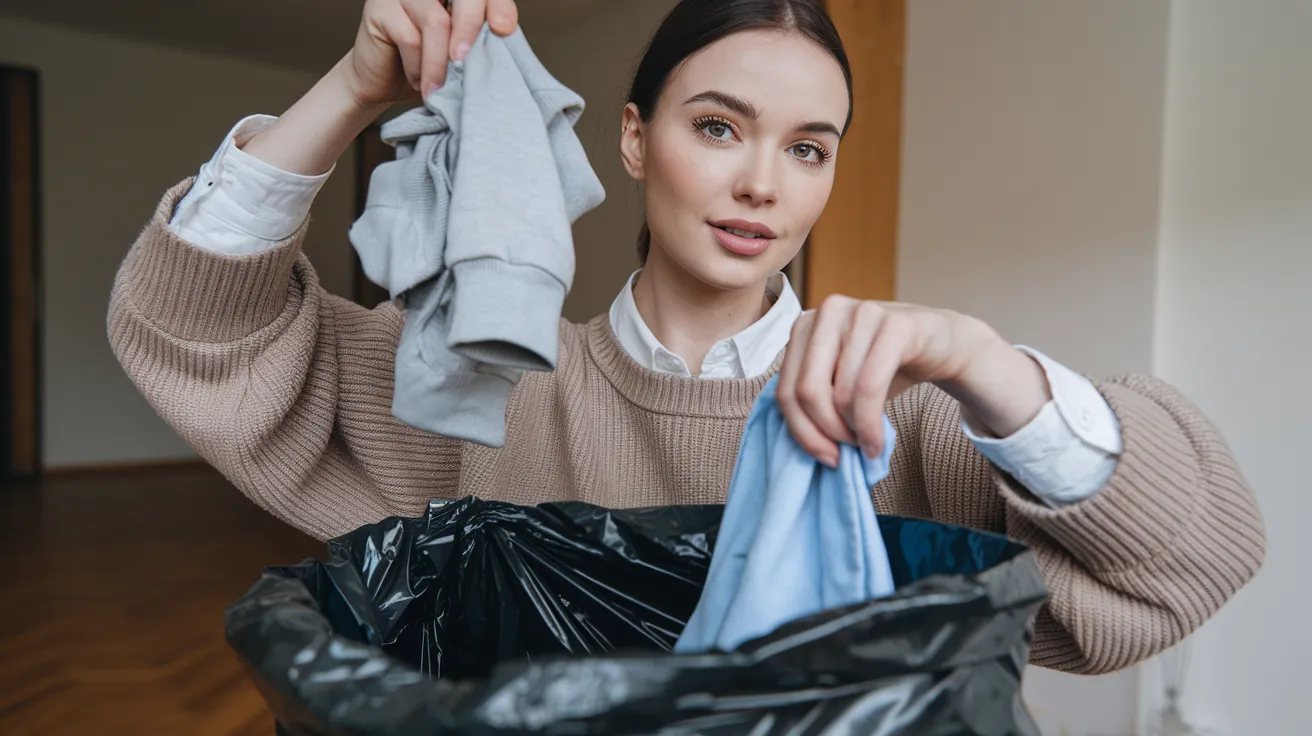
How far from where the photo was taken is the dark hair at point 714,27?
77 cm

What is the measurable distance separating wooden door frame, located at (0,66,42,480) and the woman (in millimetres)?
4867

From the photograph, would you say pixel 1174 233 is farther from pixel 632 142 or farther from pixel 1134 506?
pixel 1134 506

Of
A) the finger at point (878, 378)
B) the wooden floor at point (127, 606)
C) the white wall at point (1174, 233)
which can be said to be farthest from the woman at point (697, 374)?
the wooden floor at point (127, 606)

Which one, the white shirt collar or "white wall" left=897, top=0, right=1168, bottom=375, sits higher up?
"white wall" left=897, top=0, right=1168, bottom=375

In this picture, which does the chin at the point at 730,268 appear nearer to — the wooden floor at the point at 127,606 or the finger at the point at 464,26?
the finger at the point at 464,26

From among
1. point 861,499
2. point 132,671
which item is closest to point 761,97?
point 861,499

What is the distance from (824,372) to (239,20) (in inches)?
191

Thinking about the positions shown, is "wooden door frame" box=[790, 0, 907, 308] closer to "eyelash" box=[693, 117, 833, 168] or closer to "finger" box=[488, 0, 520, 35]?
"eyelash" box=[693, 117, 833, 168]

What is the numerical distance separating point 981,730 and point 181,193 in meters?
0.63

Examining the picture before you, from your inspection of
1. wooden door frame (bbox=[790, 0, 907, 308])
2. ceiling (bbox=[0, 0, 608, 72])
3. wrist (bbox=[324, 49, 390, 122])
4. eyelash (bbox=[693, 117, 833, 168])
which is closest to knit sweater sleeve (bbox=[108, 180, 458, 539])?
wrist (bbox=[324, 49, 390, 122])

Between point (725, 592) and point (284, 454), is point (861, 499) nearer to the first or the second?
point (725, 592)

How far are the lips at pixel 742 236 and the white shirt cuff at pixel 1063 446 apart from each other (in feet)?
0.94

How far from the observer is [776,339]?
32.3 inches

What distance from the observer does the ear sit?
0.86m
